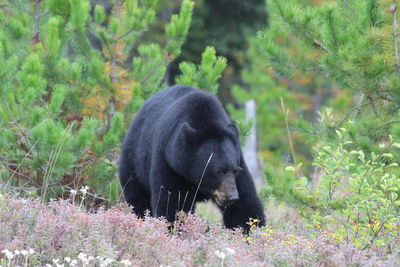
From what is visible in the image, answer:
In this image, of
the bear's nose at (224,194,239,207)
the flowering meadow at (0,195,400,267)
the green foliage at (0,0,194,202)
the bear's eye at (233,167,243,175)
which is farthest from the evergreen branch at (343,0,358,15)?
the flowering meadow at (0,195,400,267)

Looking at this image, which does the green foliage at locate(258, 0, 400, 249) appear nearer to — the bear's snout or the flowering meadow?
the flowering meadow

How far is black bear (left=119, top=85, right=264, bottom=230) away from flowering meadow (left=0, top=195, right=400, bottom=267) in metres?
1.14

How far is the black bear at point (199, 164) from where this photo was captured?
6617mm

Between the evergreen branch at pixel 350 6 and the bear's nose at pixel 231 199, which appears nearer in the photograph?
the bear's nose at pixel 231 199

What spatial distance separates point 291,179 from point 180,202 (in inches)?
47.6

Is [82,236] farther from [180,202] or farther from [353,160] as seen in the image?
[353,160]

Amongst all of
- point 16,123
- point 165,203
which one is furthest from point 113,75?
point 165,203

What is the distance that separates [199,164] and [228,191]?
0.39 m

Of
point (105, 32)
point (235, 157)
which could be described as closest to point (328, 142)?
point (235, 157)

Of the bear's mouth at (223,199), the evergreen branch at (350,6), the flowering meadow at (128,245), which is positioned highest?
the evergreen branch at (350,6)

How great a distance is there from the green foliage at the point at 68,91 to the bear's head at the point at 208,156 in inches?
56.1

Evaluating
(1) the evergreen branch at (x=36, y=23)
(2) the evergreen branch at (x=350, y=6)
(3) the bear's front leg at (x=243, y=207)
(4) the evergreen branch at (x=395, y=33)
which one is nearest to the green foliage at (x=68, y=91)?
(1) the evergreen branch at (x=36, y=23)

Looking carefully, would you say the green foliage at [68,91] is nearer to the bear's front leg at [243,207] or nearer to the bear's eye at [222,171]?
the bear's front leg at [243,207]

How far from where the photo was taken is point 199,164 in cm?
670
